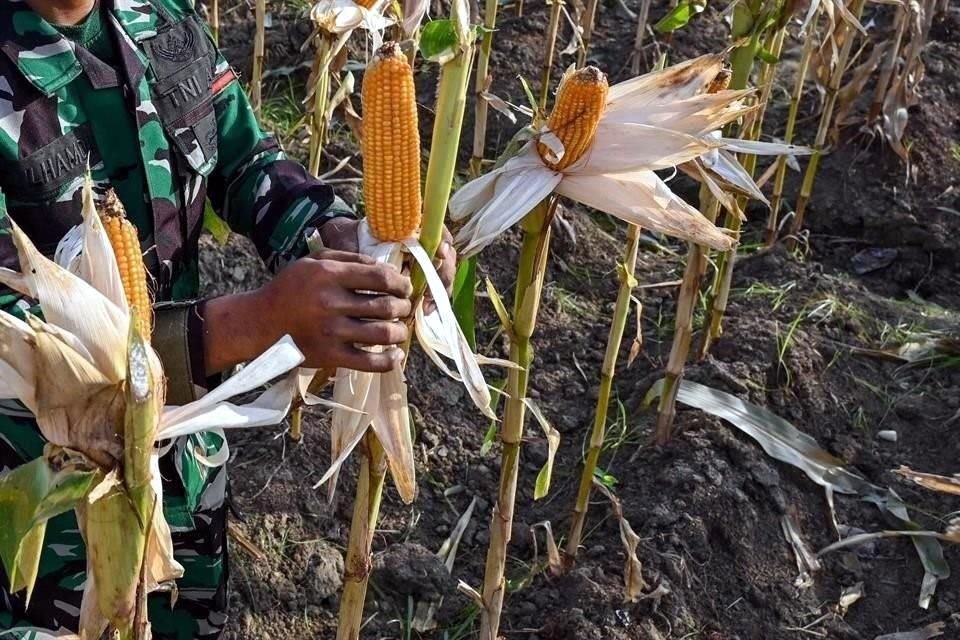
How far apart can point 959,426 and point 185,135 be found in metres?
2.41

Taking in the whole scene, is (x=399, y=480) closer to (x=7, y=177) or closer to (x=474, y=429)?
(x=7, y=177)

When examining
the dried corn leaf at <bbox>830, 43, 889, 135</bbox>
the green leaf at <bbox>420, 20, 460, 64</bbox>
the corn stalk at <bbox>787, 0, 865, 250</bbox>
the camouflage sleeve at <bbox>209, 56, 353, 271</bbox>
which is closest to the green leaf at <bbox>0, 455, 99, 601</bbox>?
the green leaf at <bbox>420, 20, 460, 64</bbox>

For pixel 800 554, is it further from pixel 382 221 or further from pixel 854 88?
pixel 854 88

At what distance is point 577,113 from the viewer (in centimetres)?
168

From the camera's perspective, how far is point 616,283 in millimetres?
3795

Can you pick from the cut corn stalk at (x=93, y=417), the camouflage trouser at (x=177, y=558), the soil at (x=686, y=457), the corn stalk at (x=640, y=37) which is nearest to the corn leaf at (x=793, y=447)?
the soil at (x=686, y=457)

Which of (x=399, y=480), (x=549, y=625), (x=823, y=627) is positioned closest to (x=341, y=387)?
(x=399, y=480)

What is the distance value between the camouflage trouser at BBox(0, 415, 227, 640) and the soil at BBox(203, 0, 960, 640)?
14.1 inches

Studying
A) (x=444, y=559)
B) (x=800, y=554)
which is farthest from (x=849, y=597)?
(x=444, y=559)

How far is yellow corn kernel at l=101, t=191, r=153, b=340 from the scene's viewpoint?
4.14 ft

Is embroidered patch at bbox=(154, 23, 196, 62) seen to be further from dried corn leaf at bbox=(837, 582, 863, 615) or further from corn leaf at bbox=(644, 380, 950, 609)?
dried corn leaf at bbox=(837, 582, 863, 615)

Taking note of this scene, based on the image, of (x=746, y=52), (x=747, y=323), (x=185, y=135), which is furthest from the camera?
(x=747, y=323)

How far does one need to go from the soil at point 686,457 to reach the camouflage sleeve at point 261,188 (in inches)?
35.7

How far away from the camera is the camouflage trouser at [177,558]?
1812mm
